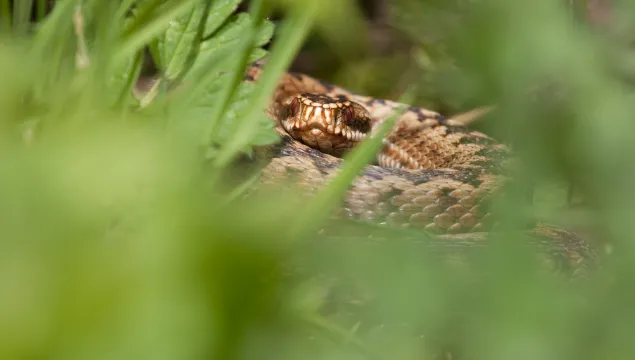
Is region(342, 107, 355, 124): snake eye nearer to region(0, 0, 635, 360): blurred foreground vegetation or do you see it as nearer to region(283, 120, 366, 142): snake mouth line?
region(283, 120, 366, 142): snake mouth line

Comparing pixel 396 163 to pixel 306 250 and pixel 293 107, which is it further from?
Answer: pixel 306 250

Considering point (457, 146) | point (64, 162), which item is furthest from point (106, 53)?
point (457, 146)

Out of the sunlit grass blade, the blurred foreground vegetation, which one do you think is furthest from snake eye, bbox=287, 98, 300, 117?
the blurred foreground vegetation

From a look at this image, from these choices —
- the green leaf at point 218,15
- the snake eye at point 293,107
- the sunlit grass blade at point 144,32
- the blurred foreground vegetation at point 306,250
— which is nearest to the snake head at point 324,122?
the snake eye at point 293,107

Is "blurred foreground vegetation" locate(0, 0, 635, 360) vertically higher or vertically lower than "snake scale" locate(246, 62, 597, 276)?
higher

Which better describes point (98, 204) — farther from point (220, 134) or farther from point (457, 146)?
point (457, 146)

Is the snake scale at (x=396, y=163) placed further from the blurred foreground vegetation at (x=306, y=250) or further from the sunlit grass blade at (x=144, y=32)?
the blurred foreground vegetation at (x=306, y=250)

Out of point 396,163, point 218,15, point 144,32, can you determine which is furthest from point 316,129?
point 144,32
